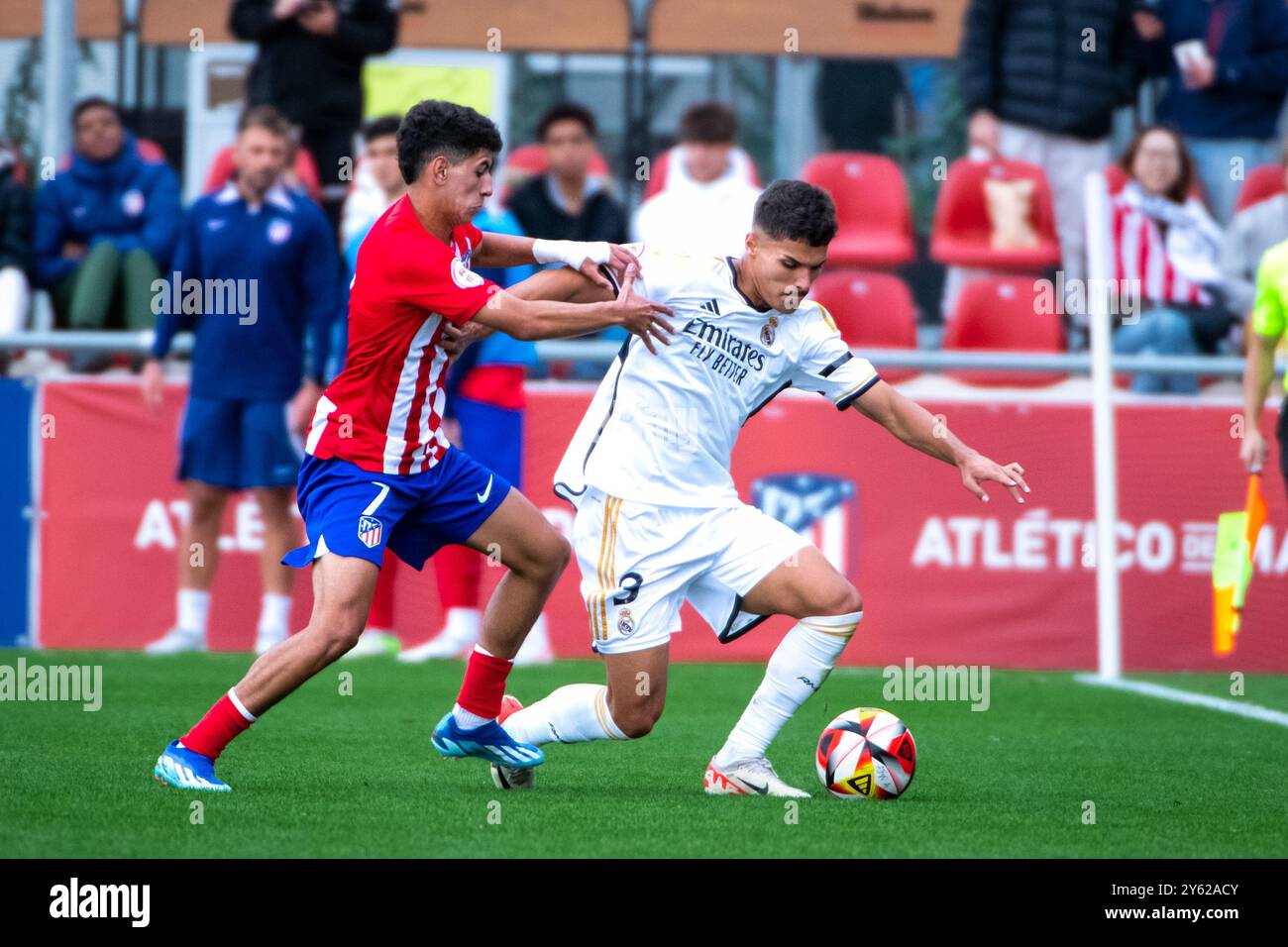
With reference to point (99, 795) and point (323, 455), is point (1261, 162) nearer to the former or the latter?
point (323, 455)

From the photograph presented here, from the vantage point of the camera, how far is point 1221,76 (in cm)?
1255

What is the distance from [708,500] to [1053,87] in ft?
23.0

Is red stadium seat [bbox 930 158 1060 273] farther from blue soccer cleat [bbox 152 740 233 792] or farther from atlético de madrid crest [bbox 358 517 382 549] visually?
blue soccer cleat [bbox 152 740 233 792]

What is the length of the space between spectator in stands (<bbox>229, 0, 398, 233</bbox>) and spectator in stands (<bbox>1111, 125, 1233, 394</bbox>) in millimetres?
4574

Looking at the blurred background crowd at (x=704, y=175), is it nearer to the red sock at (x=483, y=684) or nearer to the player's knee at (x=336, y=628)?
the red sock at (x=483, y=684)

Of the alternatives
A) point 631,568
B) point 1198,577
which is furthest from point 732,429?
point 1198,577

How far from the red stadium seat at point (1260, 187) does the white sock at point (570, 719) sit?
7.68 meters

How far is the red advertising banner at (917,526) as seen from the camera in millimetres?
10164

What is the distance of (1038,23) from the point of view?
12.1 meters

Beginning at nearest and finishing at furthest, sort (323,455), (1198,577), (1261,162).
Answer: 1. (323,455)
2. (1198,577)
3. (1261,162)

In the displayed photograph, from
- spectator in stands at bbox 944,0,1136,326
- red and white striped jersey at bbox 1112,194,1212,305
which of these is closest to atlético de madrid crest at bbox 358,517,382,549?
red and white striped jersey at bbox 1112,194,1212,305

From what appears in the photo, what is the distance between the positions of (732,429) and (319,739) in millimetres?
1965

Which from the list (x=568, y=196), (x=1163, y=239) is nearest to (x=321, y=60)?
(x=568, y=196)

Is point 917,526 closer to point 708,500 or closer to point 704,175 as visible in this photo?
point 704,175
